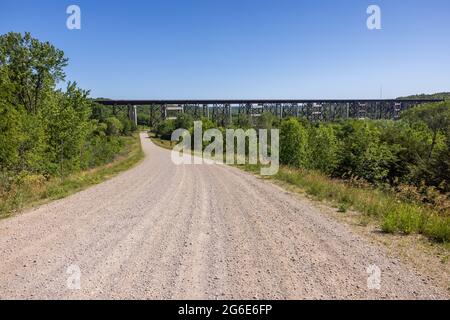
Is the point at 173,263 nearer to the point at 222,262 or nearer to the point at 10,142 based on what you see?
the point at 222,262

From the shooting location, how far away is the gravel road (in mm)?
4238

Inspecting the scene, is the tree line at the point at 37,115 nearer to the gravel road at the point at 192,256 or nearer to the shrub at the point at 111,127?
the gravel road at the point at 192,256

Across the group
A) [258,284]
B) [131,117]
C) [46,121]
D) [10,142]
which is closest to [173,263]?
[258,284]

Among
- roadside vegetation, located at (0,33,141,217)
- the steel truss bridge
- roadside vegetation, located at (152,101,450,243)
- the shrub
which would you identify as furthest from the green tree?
the steel truss bridge

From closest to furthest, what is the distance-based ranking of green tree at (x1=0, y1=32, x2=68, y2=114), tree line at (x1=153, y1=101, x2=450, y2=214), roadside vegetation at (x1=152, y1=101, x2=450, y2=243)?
roadside vegetation at (x1=152, y1=101, x2=450, y2=243)
tree line at (x1=153, y1=101, x2=450, y2=214)
green tree at (x1=0, y1=32, x2=68, y2=114)

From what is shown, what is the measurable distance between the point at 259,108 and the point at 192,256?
437 feet

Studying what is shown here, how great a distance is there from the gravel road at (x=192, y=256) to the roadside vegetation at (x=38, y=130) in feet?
11.0

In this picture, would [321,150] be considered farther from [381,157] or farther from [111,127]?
[111,127]

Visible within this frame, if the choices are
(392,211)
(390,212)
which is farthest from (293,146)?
(390,212)

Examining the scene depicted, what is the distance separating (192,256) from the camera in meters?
5.52

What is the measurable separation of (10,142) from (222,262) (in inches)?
594

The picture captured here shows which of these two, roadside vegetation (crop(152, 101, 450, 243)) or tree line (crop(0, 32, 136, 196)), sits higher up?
tree line (crop(0, 32, 136, 196))

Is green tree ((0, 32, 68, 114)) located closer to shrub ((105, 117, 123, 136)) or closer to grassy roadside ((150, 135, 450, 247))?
grassy roadside ((150, 135, 450, 247))

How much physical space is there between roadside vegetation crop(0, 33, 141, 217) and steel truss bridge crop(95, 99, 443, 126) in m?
79.8
